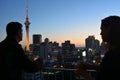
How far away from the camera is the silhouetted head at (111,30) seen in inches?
102

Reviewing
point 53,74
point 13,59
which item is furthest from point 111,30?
point 53,74

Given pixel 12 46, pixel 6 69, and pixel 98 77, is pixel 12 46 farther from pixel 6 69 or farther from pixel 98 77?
pixel 98 77

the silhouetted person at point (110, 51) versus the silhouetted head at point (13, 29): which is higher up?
the silhouetted head at point (13, 29)

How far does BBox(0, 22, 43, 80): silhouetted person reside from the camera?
3.43 m

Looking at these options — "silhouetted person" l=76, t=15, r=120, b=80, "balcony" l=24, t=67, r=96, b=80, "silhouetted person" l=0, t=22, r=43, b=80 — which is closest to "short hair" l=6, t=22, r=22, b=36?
"silhouetted person" l=0, t=22, r=43, b=80

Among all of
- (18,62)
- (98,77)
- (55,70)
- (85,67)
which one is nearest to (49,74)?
(55,70)

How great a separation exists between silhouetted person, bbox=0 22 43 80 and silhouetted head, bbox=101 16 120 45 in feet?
3.75

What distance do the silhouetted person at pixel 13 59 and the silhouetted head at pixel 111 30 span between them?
1.14m

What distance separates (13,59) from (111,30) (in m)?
1.34

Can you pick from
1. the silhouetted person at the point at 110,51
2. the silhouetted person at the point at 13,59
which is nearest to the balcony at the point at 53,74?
the silhouetted person at the point at 13,59

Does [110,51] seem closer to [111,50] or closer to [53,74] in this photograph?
[111,50]

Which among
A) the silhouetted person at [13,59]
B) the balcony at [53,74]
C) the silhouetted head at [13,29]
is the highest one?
the silhouetted head at [13,29]

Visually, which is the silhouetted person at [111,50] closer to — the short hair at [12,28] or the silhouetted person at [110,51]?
the silhouetted person at [110,51]

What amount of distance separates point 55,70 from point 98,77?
424cm
